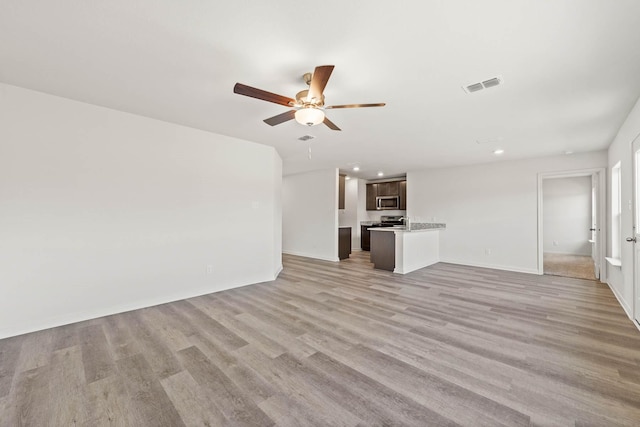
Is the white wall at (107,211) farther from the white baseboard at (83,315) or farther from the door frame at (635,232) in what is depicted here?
the door frame at (635,232)

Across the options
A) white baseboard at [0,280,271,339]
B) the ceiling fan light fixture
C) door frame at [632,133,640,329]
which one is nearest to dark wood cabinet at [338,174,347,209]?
white baseboard at [0,280,271,339]

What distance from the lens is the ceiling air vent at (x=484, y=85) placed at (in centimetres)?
240

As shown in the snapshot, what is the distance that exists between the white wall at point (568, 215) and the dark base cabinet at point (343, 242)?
19.9ft

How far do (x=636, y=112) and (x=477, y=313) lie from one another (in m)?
2.77

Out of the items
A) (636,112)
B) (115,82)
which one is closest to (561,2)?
(636,112)

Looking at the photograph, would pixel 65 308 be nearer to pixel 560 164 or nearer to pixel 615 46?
pixel 615 46

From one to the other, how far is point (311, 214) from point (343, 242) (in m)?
1.17

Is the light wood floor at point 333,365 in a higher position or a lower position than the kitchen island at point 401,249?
lower

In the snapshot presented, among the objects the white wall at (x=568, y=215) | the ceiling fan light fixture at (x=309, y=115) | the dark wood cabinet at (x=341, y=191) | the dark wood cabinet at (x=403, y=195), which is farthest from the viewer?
the dark wood cabinet at (x=403, y=195)

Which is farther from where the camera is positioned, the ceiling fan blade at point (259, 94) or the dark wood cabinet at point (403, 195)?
the dark wood cabinet at point (403, 195)

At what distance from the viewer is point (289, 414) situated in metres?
1.62

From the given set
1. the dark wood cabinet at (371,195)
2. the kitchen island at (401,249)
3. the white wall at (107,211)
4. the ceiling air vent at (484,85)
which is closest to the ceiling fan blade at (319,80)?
the ceiling air vent at (484,85)

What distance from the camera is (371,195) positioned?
894 centimetres

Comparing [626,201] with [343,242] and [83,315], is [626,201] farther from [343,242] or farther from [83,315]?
[83,315]
